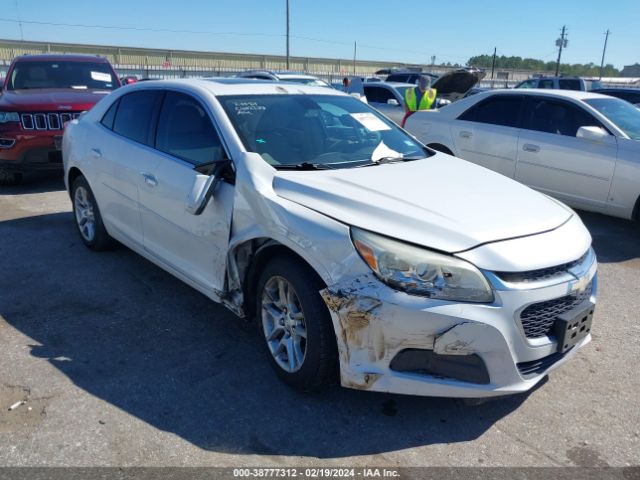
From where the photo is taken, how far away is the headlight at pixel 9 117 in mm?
7602

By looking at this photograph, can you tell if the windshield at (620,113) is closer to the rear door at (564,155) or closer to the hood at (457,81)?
the rear door at (564,155)

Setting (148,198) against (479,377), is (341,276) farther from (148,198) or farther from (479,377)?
(148,198)

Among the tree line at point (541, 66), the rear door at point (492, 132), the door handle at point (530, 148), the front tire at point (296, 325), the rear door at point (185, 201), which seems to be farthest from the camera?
the tree line at point (541, 66)

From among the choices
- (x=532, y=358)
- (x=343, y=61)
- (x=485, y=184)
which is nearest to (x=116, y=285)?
(x=485, y=184)

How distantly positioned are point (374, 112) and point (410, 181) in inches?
51.6

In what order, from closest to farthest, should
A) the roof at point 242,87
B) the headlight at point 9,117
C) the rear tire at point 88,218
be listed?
the roof at point 242,87 < the rear tire at point 88,218 < the headlight at point 9,117

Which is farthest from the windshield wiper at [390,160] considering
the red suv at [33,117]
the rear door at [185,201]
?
the red suv at [33,117]

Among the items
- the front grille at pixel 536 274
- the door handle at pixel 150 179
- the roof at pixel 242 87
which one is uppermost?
the roof at pixel 242 87

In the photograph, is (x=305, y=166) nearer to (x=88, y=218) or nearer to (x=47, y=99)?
(x=88, y=218)

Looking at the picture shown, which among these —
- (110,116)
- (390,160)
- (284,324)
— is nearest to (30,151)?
(110,116)

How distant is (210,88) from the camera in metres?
3.91

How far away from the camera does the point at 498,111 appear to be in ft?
24.1

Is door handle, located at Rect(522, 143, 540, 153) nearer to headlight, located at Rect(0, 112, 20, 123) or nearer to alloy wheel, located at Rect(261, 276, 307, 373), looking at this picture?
alloy wheel, located at Rect(261, 276, 307, 373)

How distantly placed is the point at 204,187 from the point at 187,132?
751mm
